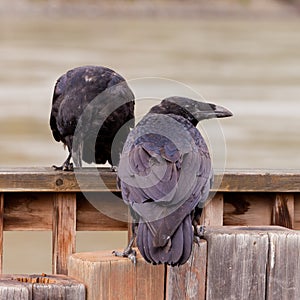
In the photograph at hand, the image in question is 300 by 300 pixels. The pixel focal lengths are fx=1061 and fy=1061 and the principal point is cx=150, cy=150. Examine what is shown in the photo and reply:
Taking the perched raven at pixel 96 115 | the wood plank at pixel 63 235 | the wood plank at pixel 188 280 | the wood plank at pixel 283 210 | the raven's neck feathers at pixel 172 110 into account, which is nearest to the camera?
the wood plank at pixel 188 280

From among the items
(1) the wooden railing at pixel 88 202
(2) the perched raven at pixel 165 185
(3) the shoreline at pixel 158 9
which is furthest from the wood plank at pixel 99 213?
(3) the shoreline at pixel 158 9

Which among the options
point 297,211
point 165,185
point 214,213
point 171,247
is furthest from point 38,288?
point 297,211

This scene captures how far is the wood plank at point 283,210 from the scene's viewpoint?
462cm

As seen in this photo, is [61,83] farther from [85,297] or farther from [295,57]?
[295,57]

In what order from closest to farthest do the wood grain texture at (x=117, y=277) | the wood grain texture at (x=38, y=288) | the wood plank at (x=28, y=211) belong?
the wood grain texture at (x=38, y=288) → the wood grain texture at (x=117, y=277) → the wood plank at (x=28, y=211)

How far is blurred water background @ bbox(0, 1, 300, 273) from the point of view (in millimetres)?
12595

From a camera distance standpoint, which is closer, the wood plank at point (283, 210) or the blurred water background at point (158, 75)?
the wood plank at point (283, 210)

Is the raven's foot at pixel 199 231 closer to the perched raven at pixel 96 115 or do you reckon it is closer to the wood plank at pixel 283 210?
the wood plank at pixel 283 210

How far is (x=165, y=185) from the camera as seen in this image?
3.85 meters

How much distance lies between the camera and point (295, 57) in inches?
1171

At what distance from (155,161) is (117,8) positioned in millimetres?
62011

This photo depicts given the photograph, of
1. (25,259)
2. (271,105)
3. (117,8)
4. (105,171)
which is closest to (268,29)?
(117,8)

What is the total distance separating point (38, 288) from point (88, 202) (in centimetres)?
115

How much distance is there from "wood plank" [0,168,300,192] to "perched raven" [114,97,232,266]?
0.31m
